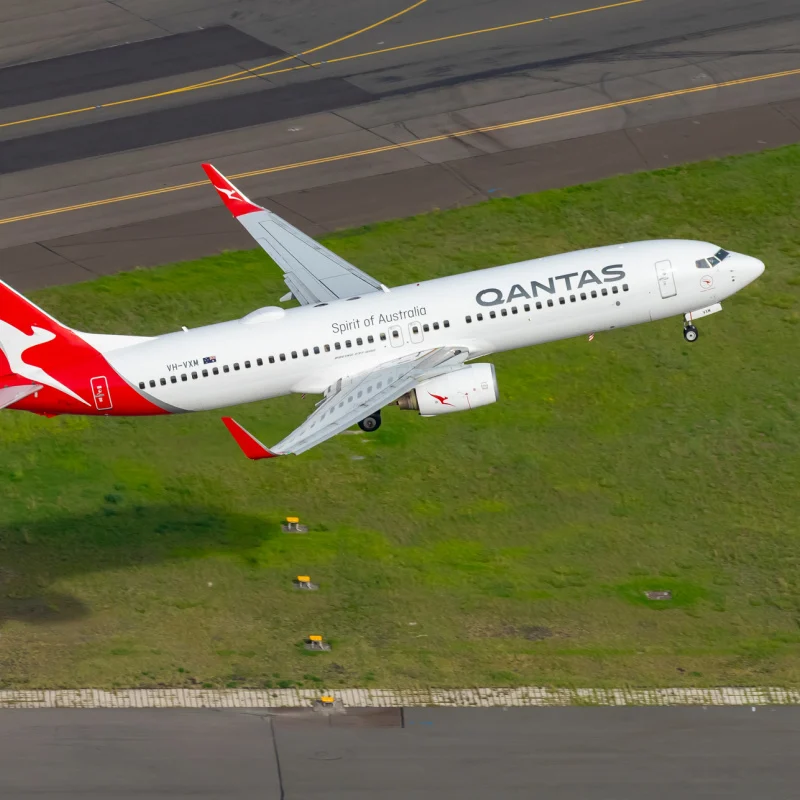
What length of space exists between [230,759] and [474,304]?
20.7 meters

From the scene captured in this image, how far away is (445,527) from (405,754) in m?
12.7

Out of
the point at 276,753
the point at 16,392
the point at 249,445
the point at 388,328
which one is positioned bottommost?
the point at 276,753

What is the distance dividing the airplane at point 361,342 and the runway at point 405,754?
1258 cm

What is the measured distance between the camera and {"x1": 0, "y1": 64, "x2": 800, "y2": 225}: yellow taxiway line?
81750 millimetres

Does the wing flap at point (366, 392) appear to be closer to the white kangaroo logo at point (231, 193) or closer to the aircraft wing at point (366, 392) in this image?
the aircraft wing at point (366, 392)

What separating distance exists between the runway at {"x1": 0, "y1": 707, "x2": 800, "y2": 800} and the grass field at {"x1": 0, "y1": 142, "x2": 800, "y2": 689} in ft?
6.79

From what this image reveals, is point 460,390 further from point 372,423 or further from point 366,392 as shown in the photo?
point 372,423

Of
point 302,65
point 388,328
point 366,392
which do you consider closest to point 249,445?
point 366,392

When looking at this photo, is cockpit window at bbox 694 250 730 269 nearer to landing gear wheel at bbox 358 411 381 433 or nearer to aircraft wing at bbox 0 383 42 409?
landing gear wheel at bbox 358 411 381 433

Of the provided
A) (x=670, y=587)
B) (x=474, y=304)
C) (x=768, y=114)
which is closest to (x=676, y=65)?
(x=768, y=114)

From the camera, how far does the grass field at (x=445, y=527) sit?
55969mm

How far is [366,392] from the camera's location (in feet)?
194

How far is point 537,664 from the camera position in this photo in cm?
5522

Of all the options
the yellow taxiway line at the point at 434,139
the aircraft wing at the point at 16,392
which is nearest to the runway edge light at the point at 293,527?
the aircraft wing at the point at 16,392
